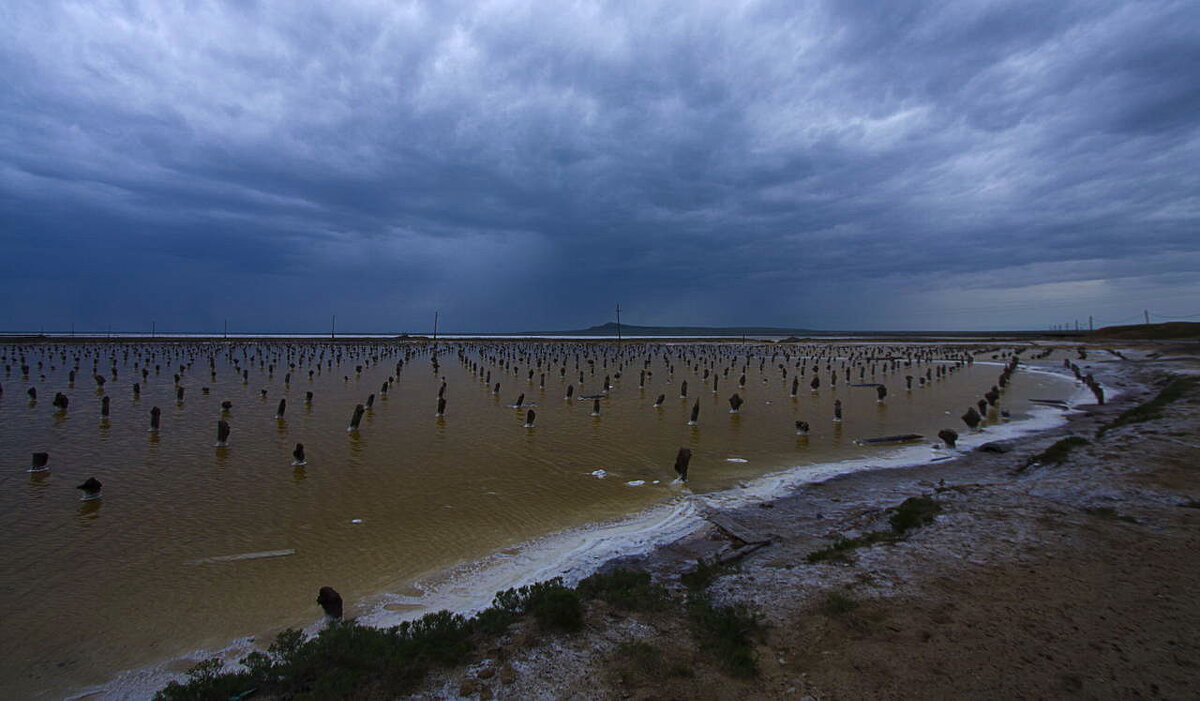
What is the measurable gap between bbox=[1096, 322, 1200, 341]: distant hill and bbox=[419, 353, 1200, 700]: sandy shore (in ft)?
373

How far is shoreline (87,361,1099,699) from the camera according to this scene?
623 cm

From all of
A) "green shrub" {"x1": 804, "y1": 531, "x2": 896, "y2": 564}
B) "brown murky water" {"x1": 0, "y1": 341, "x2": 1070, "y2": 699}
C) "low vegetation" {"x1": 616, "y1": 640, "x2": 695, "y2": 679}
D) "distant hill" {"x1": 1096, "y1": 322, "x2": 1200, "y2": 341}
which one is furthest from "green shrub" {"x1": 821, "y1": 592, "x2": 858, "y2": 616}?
"distant hill" {"x1": 1096, "y1": 322, "x2": 1200, "y2": 341}

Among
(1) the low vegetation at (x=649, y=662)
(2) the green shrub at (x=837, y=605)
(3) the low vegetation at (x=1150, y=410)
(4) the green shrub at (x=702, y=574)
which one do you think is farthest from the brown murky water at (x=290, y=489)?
(2) the green shrub at (x=837, y=605)

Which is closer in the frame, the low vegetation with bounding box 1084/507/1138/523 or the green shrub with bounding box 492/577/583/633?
the green shrub with bounding box 492/577/583/633

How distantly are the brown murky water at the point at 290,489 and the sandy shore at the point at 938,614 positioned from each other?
3.49 meters

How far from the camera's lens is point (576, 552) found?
9.14m

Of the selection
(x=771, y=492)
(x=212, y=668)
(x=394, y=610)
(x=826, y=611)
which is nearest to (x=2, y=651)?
(x=212, y=668)

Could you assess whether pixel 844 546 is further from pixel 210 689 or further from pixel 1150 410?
pixel 1150 410

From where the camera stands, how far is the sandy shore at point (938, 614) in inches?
192

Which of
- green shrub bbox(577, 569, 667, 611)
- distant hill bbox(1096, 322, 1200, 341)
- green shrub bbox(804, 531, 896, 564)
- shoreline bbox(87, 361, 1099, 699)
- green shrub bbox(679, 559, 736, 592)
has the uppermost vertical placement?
distant hill bbox(1096, 322, 1200, 341)

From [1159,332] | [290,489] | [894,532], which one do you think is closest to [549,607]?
[894,532]

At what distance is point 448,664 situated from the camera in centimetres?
530

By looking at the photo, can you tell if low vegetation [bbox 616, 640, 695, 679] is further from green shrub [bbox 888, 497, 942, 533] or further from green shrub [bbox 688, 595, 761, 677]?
green shrub [bbox 888, 497, 942, 533]

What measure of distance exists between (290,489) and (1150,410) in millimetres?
29109
